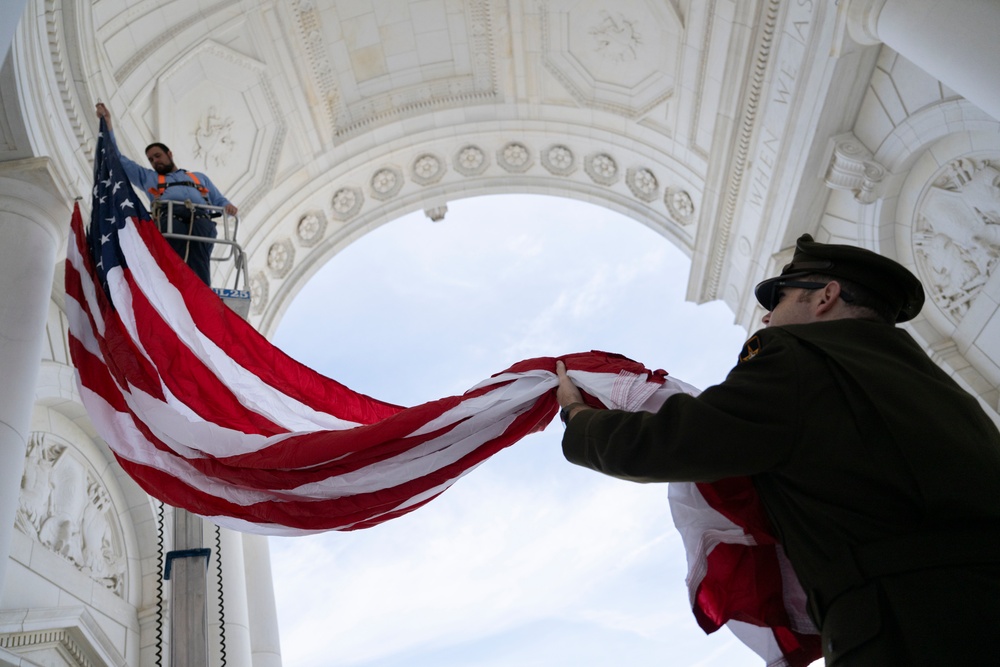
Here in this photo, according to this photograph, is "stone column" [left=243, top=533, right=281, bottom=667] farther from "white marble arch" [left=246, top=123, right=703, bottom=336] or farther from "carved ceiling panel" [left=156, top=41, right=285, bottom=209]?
"carved ceiling panel" [left=156, top=41, right=285, bottom=209]

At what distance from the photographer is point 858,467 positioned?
188 centimetres

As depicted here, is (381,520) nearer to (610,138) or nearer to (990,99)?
(990,99)

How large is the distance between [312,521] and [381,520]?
291 millimetres

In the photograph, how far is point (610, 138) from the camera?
40.4 feet

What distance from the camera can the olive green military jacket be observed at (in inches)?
69.4

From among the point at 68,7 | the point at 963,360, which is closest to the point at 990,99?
the point at 963,360

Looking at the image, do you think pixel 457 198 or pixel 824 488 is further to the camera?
pixel 457 198

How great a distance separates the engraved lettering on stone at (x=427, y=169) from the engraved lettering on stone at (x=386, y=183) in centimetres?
26

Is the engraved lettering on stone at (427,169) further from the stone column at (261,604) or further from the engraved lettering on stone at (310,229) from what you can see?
the stone column at (261,604)

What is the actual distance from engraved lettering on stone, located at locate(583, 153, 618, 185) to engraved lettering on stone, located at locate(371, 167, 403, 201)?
9.22 feet

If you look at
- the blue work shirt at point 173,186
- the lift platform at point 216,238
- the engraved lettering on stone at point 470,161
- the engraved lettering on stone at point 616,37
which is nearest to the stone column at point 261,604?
the lift platform at point 216,238

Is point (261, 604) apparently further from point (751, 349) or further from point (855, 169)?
point (751, 349)

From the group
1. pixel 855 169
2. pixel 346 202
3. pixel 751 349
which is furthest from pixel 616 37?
pixel 751 349

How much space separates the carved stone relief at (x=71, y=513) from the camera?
6.44 metres
